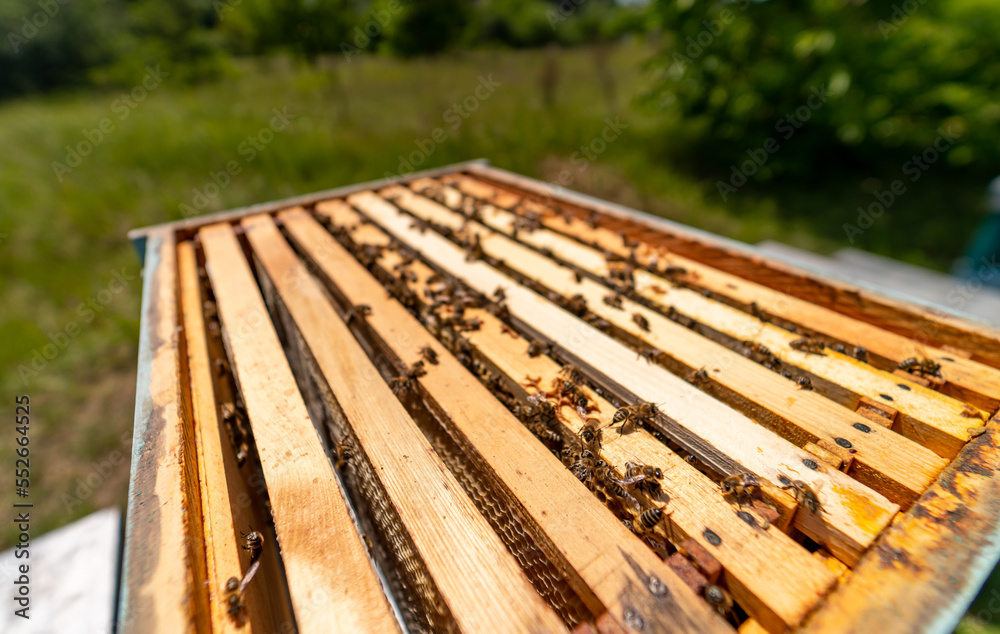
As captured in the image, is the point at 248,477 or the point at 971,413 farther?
the point at 248,477

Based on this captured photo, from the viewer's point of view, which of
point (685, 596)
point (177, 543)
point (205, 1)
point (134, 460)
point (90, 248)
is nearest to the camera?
point (685, 596)

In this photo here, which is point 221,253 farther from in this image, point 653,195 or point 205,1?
point 205,1

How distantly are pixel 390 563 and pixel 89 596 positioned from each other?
263 cm

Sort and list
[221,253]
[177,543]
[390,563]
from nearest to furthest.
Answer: [177,543], [390,563], [221,253]

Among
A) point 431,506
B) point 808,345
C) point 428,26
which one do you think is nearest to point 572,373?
point 431,506

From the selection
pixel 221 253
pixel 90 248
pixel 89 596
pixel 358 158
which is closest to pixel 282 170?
pixel 358 158

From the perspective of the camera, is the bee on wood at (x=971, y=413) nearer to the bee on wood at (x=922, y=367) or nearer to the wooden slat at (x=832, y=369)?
the wooden slat at (x=832, y=369)

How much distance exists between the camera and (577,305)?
2354mm

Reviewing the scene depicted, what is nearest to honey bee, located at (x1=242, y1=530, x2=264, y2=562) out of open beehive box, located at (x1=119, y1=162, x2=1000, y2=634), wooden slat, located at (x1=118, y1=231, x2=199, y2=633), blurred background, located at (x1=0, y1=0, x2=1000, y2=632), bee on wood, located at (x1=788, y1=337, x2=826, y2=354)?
open beehive box, located at (x1=119, y1=162, x2=1000, y2=634)

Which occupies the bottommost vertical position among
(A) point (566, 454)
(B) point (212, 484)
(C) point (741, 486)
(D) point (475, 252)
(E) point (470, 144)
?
(C) point (741, 486)

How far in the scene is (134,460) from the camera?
59.2 inches

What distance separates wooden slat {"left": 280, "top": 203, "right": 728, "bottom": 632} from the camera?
1.08m

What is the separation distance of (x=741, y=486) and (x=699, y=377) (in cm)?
56

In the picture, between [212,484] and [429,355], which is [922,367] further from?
[212,484]
